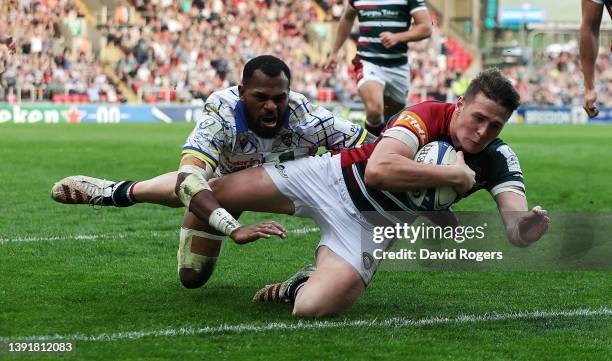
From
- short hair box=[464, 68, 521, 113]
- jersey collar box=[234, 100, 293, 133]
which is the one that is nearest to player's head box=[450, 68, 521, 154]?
short hair box=[464, 68, 521, 113]

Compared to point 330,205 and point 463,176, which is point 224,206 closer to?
point 330,205

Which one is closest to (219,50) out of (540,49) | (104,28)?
(104,28)

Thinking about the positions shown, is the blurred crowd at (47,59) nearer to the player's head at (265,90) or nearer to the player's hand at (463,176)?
the player's head at (265,90)

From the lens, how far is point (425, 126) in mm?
5793

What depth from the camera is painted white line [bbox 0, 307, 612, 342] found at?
485cm

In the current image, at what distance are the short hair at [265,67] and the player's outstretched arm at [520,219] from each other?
4.59 feet

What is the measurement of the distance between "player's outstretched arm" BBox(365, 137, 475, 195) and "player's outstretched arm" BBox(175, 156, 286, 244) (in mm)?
733

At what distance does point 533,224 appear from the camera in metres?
5.48

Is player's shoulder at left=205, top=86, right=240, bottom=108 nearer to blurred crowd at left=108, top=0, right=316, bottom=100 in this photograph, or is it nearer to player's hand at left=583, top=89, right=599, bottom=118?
player's hand at left=583, top=89, right=599, bottom=118

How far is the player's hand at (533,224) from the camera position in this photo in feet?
17.9

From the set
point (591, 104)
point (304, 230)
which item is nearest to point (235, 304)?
point (591, 104)

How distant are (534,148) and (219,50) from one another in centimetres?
2026

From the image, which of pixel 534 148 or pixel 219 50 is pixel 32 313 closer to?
pixel 534 148

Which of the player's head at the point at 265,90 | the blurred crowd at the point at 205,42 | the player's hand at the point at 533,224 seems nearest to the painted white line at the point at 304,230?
the player's head at the point at 265,90
